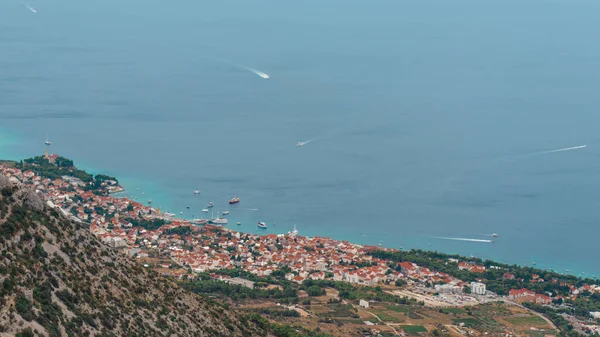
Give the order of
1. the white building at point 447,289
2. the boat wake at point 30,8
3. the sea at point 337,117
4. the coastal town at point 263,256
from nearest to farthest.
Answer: the coastal town at point 263,256, the white building at point 447,289, the sea at point 337,117, the boat wake at point 30,8

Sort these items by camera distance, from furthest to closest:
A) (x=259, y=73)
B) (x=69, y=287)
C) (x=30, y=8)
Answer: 1. (x=30, y=8)
2. (x=259, y=73)
3. (x=69, y=287)

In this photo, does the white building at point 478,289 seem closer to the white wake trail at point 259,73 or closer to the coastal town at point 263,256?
the coastal town at point 263,256

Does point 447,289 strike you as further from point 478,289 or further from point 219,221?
point 219,221

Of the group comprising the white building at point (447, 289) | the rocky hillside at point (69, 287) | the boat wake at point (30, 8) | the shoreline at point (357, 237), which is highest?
the boat wake at point (30, 8)

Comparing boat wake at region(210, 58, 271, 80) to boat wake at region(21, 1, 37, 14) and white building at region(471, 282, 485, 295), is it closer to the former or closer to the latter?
boat wake at region(21, 1, 37, 14)

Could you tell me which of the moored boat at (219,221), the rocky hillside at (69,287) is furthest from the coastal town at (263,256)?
the rocky hillside at (69,287)

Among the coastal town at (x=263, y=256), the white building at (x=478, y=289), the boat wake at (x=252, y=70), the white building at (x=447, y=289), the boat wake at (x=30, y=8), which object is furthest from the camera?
the boat wake at (x=30, y=8)

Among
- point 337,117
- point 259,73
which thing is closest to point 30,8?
point 259,73
